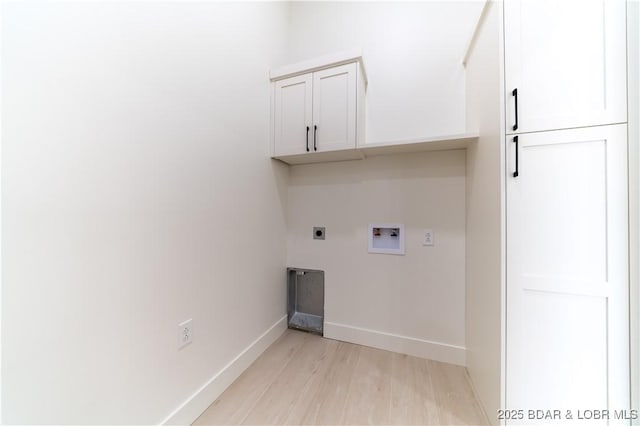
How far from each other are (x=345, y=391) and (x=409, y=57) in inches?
94.7

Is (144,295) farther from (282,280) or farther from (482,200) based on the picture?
(482,200)

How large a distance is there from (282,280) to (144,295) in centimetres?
120

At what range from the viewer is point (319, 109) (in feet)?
5.63

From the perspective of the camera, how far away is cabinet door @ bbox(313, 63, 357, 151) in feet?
5.34

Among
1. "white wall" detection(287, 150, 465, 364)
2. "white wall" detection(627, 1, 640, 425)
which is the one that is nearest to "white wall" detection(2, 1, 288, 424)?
"white wall" detection(287, 150, 465, 364)

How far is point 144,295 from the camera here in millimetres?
925

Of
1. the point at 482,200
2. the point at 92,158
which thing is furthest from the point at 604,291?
the point at 92,158

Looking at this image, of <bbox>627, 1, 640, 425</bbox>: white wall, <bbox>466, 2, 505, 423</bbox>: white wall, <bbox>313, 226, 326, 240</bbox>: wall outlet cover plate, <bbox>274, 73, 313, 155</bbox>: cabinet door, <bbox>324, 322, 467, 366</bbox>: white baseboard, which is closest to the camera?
<bbox>627, 1, 640, 425</bbox>: white wall

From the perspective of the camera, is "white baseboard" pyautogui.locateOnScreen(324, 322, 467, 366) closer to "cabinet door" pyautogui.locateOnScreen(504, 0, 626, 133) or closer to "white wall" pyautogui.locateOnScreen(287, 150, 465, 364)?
"white wall" pyautogui.locateOnScreen(287, 150, 465, 364)

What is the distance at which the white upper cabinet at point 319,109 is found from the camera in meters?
1.63

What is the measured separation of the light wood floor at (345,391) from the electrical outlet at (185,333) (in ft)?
1.38

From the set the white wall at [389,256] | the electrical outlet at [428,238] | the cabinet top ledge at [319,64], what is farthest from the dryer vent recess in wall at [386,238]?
the cabinet top ledge at [319,64]

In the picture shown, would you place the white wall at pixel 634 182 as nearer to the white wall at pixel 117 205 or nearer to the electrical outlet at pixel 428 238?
the electrical outlet at pixel 428 238

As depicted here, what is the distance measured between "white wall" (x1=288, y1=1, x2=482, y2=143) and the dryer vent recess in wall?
2.34ft
